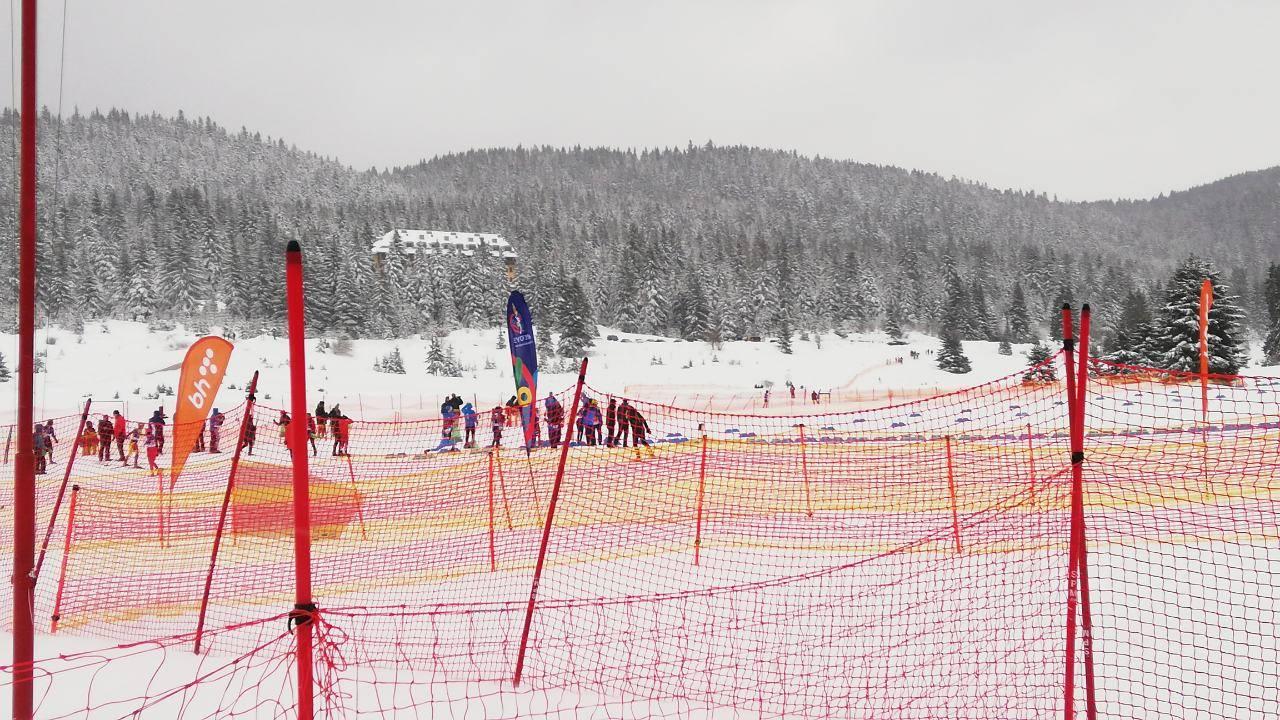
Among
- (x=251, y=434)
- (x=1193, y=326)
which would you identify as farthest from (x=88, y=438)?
(x=1193, y=326)

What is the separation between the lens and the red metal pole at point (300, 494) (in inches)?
127

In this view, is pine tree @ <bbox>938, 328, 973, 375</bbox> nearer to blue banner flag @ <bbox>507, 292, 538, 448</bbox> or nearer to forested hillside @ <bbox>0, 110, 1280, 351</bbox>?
forested hillside @ <bbox>0, 110, 1280, 351</bbox>

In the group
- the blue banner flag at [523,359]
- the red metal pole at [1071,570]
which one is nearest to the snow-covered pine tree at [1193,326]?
the blue banner flag at [523,359]

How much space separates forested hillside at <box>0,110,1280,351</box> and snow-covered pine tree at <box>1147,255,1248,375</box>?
118 feet

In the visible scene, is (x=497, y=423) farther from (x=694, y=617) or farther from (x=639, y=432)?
(x=694, y=617)

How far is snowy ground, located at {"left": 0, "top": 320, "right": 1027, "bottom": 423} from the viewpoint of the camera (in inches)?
1545

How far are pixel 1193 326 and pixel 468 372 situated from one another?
3987 cm

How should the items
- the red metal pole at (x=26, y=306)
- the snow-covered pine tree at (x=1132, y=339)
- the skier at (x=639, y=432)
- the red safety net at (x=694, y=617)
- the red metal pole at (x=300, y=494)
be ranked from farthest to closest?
the snow-covered pine tree at (x=1132, y=339) < the skier at (x=639, y=432) < the red safety net at (x=694, y=617) < the red metal pole at (x=26, y=306) < the red metal pole at (x=300, y=494)

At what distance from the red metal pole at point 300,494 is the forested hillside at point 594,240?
9.24 feet

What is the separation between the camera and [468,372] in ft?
174

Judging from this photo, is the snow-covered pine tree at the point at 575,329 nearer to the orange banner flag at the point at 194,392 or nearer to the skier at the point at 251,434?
the skier at the point at 251,434

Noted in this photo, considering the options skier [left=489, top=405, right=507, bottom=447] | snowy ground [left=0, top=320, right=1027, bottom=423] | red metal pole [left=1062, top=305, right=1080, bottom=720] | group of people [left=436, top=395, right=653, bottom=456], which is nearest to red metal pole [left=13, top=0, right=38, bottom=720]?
group of people [left=436, top=395, right=653, bottom=456]

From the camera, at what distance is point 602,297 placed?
8875 centimetres

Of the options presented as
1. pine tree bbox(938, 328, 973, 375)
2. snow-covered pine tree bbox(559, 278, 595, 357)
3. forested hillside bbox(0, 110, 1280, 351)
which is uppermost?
forested hillside bbox(0, 110, 1280, 351)
